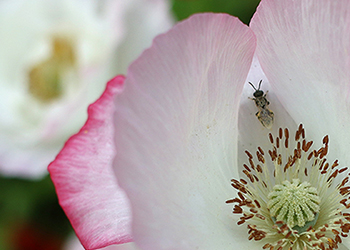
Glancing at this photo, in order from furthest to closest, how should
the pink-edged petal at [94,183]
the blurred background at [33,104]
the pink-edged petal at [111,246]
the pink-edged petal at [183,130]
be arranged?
the blurred background at [33,104] → the pink-edged petal at [111,246] → the pink-edged petal at [94,183] → the pink-edged petal at [183,130]

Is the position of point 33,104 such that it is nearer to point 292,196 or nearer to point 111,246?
point 111,246

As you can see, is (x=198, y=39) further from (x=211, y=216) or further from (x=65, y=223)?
(x=65, y=223)

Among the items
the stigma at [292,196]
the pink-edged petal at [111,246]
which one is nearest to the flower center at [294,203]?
the stigma at [292,196]

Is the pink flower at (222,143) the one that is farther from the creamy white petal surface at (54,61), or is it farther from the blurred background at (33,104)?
the blurred background at (33,104)

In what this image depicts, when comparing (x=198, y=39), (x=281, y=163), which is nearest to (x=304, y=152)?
(x=281, y=163)

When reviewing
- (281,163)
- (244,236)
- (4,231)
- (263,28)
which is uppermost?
(263,28)

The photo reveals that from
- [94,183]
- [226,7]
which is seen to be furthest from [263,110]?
[226,7]

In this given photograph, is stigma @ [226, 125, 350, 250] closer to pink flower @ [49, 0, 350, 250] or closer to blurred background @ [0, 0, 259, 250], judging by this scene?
pink flower @ [49, 0, 350, 250]
